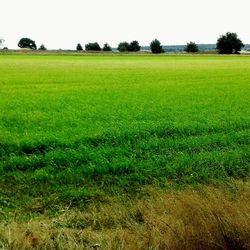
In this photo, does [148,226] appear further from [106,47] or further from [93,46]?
[93,46]

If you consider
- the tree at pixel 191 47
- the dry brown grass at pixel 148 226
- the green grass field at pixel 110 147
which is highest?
A: the dry brown grass at pixel 148 226

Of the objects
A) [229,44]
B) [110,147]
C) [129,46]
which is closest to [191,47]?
[229,44]

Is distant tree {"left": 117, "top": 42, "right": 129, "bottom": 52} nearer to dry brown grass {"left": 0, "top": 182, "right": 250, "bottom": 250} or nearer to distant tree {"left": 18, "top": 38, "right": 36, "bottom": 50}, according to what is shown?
distant tree {"left": 18, "top": 38, "right": 36, "bottom": 50}

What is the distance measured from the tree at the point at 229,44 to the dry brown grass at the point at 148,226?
449 ft

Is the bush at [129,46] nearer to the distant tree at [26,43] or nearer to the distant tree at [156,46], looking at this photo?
the distant tree at [156,46]

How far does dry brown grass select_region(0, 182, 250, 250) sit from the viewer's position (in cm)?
573

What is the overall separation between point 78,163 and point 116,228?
3.51 metres

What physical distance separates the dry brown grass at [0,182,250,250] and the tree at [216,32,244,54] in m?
137

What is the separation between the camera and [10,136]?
11883 mm

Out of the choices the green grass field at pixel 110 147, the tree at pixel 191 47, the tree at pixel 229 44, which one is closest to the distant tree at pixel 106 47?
the tree at pixel 191 47


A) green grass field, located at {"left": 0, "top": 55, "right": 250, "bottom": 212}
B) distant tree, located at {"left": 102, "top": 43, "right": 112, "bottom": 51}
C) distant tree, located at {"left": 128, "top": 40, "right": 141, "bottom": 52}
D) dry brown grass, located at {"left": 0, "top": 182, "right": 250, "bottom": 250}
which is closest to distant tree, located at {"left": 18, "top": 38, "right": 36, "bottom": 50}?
distant tree, located at {"left": 102, "top": 43, "right": 112, "bottom": 51}

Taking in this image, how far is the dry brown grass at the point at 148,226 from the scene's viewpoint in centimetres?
573

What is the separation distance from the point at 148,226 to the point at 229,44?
138787mm

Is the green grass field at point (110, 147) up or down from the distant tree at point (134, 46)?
up
